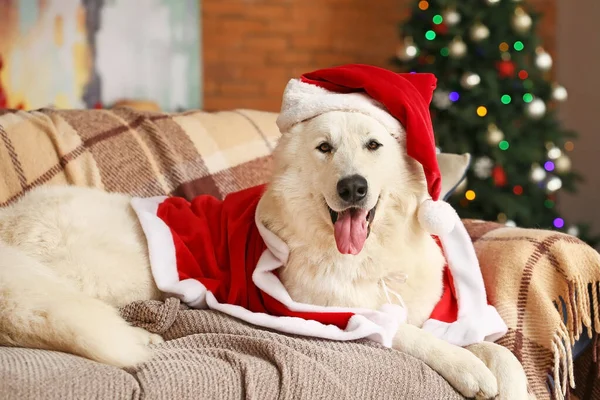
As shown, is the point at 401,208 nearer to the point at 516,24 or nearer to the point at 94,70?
the point at 516,24

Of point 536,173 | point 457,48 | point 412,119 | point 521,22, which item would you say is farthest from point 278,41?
point 412,119

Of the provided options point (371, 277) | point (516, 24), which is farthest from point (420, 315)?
point (516, 24)

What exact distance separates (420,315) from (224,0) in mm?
3708

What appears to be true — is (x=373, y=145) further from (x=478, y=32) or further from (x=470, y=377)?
(x=478, y=32)

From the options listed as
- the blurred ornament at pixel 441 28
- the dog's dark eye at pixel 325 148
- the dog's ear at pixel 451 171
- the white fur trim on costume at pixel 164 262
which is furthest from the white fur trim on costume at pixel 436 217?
the blurred ornament at pixel 441 28

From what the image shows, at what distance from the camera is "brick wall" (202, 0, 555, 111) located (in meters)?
5.18

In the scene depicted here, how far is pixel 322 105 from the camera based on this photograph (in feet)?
6.61

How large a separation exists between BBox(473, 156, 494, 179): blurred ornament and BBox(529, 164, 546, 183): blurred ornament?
27cm

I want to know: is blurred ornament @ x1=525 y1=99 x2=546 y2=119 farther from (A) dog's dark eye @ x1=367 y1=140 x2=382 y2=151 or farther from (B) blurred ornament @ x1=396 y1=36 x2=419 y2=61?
(A) dog's dark eye @ x1=367 y1=140 x2=382 y2=151

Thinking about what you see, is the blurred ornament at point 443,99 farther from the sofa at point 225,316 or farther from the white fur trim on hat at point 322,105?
the white fur trim on hat at point 322,105

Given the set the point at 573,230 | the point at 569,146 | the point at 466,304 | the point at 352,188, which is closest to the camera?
the point at 352,188

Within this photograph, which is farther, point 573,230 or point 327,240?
point 573,230

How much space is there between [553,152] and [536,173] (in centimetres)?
19

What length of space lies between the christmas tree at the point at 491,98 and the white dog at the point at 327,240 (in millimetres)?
2034
